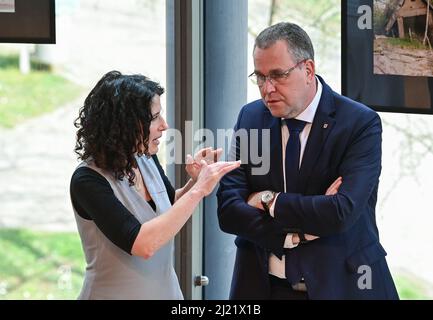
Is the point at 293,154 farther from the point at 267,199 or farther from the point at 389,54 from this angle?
the point at 389,54

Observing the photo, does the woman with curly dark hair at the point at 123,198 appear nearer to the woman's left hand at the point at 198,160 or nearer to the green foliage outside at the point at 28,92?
the woman's left hand at the point at 198,160

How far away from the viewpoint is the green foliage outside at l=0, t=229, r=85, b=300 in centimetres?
399

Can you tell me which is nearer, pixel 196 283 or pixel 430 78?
pixel 430 78

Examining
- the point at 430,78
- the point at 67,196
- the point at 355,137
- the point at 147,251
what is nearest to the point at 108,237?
the point at 147,251

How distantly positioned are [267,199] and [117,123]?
2.04 feet

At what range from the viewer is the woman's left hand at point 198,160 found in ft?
10.5

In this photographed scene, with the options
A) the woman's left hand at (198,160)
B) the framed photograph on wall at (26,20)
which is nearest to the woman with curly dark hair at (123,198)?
the woman's left hand at (198,160)

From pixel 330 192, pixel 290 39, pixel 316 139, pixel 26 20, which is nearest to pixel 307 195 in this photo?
pixel 330 192

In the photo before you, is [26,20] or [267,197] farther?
[26,20]

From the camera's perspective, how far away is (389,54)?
11.5 feet

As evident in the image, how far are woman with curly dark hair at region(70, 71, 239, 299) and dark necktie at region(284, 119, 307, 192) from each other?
10.8 inches

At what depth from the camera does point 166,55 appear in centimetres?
402
